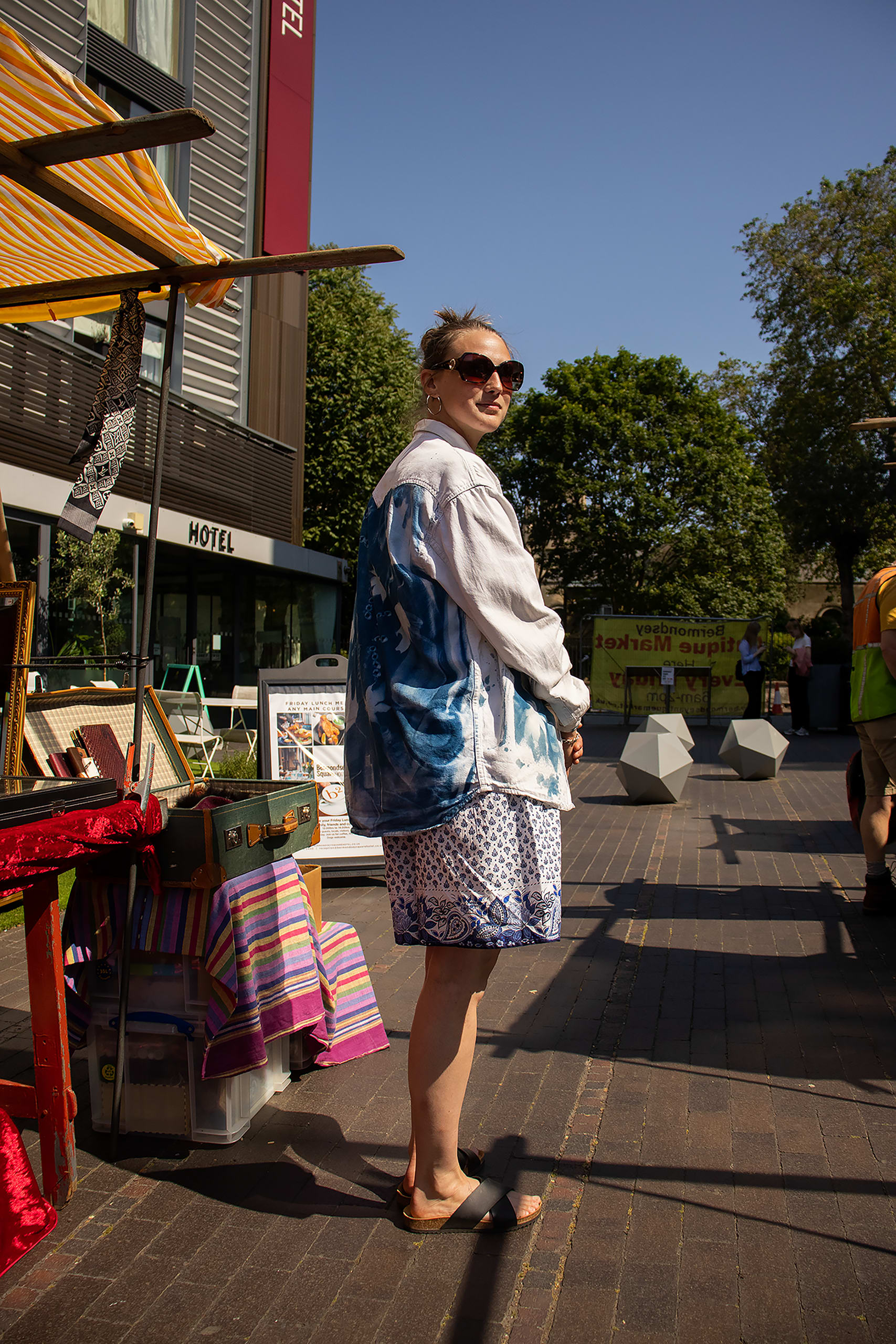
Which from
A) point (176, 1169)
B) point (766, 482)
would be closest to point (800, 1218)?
point (176, 1169)

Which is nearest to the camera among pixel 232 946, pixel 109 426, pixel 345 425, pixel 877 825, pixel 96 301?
pixel 232 946

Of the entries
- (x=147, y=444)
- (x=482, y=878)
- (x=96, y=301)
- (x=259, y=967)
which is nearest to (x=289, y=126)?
(x=147, y=444)

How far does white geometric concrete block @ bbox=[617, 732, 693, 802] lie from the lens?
973cm

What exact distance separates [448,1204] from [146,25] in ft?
58.5

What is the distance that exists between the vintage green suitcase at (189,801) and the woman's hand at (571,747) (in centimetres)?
99

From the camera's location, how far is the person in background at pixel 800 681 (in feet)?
57.3

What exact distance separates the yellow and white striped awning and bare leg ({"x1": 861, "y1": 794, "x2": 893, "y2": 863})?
4042mm

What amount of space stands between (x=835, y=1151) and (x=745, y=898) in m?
3.28

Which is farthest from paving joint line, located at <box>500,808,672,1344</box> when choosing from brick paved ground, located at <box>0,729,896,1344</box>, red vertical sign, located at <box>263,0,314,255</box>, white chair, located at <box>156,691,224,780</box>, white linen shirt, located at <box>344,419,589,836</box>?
red vertical sign, located at <box>263,0,314,255</box>

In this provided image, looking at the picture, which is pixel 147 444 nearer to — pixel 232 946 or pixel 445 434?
pixel 232 946

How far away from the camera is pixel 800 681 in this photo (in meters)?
17.8

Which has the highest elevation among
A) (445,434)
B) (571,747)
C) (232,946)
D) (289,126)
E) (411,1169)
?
(289,126)

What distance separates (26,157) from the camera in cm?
263

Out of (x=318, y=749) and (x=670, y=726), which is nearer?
(x=318, y=749)
